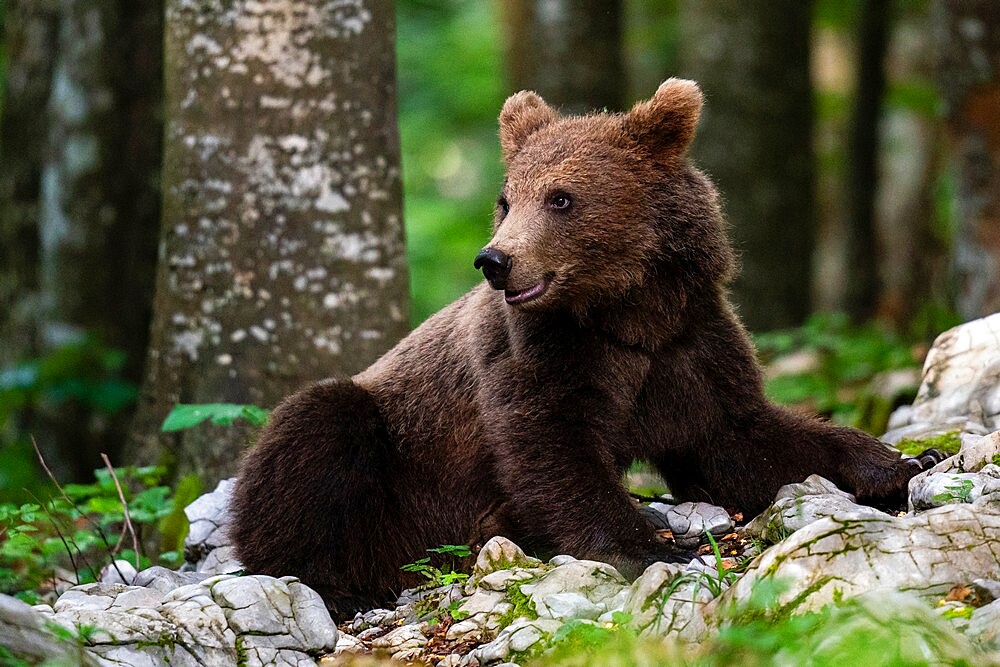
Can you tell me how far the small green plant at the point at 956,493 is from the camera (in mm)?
4371

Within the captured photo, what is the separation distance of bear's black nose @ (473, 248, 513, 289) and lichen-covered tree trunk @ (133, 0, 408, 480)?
217cm

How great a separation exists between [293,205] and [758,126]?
666 centimetres

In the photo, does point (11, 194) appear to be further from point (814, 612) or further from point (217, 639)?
point (814, 612)

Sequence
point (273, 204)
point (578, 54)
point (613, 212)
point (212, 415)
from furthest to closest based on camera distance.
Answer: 1. point (578, 54)
2. point (273, 204)
3. point (212, 415)
4. point (613, 212)

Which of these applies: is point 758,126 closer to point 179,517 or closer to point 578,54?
point 578,54

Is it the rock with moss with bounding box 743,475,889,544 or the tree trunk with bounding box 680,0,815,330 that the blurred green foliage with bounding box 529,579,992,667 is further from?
the tree trunk with bounding box 680,0,815,330

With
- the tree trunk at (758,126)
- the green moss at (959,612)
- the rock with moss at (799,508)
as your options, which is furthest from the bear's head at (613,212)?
the tree trunk at (758,126)

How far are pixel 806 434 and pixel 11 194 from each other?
660 centimetres

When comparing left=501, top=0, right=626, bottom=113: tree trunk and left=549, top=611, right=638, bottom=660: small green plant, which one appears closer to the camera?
left=549, top=611, right=638, bottom=660: small green plant

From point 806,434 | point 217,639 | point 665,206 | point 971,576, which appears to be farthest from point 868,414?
point 217,639

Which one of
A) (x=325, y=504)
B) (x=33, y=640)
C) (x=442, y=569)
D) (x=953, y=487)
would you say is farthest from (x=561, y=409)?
(x=33, y=640)

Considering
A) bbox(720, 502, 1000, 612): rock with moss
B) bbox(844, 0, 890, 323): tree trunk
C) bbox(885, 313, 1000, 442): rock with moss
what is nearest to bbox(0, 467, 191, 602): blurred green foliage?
bbox(720, 502, 1000, 612): rock with moss

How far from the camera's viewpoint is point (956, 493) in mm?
4418

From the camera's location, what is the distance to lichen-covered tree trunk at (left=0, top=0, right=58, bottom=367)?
360 inches
